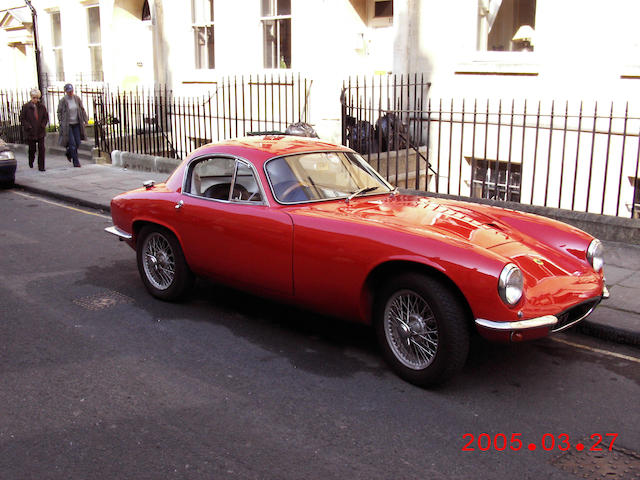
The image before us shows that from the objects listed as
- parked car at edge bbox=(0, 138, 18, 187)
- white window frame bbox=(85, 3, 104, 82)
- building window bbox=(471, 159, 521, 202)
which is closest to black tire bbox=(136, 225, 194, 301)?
building window bbox=(471, 159, 521, 202)

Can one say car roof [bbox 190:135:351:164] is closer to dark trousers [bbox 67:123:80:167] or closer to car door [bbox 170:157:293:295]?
car door [bbox 170:157:293:295]

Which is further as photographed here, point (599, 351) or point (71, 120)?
point (71, 120)

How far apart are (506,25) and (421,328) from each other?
8.23 meters

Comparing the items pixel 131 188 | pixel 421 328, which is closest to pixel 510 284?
pixel 421 328

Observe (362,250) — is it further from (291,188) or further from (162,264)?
(162,264)

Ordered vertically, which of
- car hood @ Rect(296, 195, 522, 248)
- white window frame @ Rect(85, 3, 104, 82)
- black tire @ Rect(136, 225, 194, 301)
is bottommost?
black tire @ Rect(136, 225, 194, 301)

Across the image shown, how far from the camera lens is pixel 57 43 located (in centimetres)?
2253

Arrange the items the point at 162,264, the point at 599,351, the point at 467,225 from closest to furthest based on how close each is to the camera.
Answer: the point at 467,225 < the point at 599,351 < the point at 162,264

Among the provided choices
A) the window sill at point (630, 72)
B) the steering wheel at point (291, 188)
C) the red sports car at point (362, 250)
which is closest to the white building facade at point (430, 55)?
the window sill at point (630, 72)

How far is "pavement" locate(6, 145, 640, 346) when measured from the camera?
219 inches

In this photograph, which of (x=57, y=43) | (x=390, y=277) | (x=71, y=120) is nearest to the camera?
(x=390, y=277)

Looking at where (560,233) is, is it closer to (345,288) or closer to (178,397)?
(345,288)

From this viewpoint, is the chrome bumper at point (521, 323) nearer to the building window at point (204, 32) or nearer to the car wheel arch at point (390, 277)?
the car wheel arch at point (390, 277)

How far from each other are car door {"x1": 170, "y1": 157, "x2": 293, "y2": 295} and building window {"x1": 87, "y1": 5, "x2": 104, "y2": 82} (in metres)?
16.3
